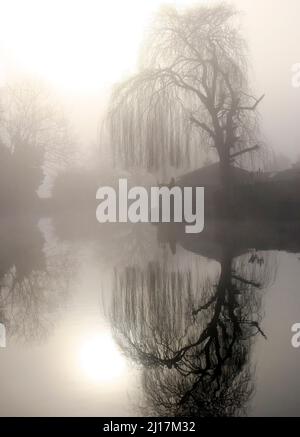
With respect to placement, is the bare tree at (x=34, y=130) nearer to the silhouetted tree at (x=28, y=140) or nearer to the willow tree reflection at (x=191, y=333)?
the silhouetted tree at (x=28, y=140)

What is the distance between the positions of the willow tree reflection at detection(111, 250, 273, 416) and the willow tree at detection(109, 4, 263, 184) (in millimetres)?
2594

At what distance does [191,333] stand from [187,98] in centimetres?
425

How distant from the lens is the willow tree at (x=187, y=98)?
5.72 meters

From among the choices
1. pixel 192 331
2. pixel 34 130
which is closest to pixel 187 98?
pixel 34 130

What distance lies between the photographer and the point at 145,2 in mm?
6125

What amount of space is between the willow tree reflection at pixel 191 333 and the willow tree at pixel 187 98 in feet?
8.51

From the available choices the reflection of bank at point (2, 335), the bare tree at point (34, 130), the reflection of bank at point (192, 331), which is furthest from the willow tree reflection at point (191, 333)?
the bare tree at point (34, 130)

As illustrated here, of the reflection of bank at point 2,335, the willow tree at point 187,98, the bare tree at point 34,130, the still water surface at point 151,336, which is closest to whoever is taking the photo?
the still water surface at point 151,336

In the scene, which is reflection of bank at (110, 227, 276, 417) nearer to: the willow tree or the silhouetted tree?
the willow tree

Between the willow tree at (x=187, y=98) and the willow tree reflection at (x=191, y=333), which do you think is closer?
the willow tree reflection at (x=191, y=333)

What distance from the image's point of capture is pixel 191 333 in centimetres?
201

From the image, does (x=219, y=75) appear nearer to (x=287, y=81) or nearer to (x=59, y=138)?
(x=287, y=81)

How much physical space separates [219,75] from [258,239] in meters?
1.87
